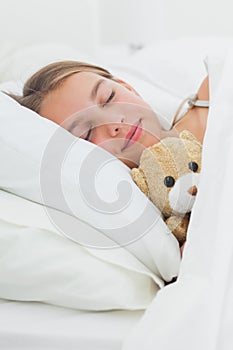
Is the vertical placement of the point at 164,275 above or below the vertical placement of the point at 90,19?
below

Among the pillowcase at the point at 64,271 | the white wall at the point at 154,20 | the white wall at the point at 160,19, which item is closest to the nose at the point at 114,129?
the pillowcase at the point at 64,271

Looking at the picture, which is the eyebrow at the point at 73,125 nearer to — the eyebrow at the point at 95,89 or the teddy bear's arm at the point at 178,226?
the eyebrow at the point at 95,89

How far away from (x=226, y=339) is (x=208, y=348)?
3 cm

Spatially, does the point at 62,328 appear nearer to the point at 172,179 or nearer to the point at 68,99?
the point at 172,179

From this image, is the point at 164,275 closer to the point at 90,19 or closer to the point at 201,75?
the point at 201,75

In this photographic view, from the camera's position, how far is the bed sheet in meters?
0.74

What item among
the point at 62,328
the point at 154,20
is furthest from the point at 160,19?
the point at 62,328

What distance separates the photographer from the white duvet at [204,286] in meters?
0.68

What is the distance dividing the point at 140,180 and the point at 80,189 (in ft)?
0.40

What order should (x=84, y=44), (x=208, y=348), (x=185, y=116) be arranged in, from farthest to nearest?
(x=84, y=44) → (x=185, y=116) → (x=208, y=348)

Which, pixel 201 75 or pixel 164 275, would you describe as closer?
pixel 164 275

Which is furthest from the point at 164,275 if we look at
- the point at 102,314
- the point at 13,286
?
the point at 13,286

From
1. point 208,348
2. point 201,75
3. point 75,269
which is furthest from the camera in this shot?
point 201,75

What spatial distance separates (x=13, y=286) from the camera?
2.63 feet
